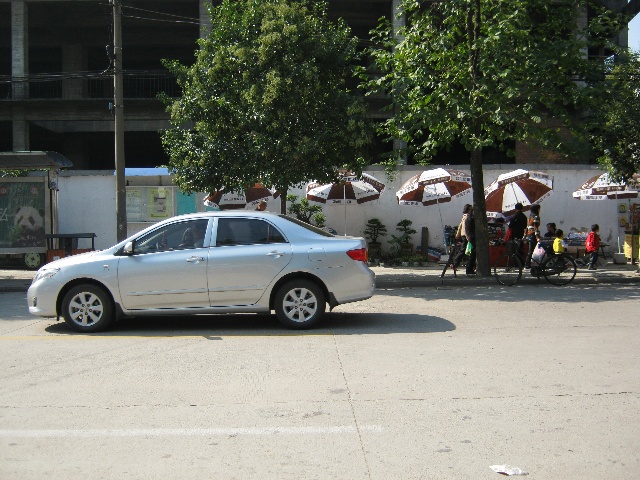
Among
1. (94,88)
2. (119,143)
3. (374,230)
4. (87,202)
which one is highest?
(94,88)

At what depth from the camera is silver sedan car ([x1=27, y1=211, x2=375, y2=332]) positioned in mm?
9234

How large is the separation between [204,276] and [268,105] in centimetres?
692

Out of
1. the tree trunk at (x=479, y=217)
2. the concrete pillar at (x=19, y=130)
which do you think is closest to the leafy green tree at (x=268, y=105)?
the tree trunk at (x=479, y=217)

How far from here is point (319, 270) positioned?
30.3 ft

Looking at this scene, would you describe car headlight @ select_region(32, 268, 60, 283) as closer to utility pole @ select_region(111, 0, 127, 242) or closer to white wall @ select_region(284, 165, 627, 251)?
utility pole @ select_region(111, 0, 127, 242)

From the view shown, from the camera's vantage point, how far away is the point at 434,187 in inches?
773

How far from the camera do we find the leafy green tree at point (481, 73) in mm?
13844

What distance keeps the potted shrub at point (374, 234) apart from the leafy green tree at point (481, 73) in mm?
5162

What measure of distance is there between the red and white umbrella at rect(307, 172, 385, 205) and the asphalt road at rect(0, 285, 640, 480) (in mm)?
9547

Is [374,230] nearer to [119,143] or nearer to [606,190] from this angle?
[606,190]

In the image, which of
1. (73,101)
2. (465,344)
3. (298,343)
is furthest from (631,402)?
(73,101)

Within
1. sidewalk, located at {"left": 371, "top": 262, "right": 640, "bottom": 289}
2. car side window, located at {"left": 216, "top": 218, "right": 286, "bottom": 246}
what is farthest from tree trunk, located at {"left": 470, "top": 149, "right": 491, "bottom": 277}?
car side window, located at {"left": 216, "top": 218, "right": 286, "bottom": 246}

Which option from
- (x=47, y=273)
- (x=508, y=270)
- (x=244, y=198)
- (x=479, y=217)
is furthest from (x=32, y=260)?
(x=508, y=270)

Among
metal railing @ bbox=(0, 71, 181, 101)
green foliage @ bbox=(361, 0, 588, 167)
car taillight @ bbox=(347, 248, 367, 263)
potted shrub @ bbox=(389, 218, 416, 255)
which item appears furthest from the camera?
metal railing @ bbox=(0, 71, 181, 101)
